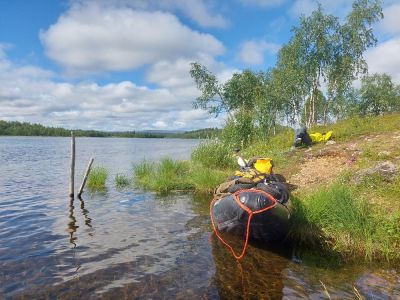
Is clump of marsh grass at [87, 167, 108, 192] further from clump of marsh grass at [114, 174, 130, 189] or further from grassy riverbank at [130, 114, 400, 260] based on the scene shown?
grassy riverbank at [130, 114, 400, 260]

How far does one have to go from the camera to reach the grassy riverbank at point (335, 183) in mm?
8102

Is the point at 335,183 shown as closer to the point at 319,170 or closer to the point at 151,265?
the point at 319,170

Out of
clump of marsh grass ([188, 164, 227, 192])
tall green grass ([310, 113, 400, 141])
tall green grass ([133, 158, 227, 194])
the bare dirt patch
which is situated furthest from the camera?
tall green grass ([310, 113, 400, 141])

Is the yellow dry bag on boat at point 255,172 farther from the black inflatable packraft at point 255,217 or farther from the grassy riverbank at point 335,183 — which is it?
the black inflatable packraft at point 255,217

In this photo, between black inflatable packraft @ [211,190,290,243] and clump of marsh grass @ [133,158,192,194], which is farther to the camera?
clump of marsh grass @ [133,158,192,194]

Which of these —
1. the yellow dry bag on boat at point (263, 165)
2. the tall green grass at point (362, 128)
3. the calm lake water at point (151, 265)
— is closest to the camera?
the calm lake water at point (151, 265)

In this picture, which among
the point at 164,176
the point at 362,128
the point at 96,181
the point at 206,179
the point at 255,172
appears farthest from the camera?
the point at 362,128

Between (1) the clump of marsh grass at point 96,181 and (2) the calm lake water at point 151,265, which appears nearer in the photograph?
(2) the calm lake water at point 151,265

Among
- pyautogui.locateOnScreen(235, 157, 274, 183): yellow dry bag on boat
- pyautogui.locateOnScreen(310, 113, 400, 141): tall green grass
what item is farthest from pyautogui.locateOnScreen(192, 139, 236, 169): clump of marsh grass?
pyautogui.locateOnScreen(310, 113, 400, 141): tall green grass

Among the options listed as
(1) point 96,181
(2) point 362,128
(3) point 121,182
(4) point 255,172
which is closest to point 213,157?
(3) point 121,182

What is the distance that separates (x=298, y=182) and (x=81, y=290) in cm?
970

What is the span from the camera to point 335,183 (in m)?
9.98

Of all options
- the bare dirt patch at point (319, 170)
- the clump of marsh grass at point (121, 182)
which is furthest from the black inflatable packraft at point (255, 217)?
the clump of marsh grass at point (121, 182)

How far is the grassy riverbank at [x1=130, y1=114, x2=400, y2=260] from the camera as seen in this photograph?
810 cm
